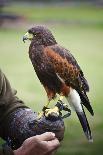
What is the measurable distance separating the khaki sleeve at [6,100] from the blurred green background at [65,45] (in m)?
0.08

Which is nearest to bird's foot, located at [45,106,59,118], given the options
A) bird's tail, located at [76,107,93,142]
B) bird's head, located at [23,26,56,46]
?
bird's tail, located at [76,107,93,142]

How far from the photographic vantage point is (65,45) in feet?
A: 5.82

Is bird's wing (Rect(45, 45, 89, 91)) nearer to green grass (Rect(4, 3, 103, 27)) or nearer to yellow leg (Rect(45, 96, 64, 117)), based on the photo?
yellow leg (Rect(45, 96, 64, 117))

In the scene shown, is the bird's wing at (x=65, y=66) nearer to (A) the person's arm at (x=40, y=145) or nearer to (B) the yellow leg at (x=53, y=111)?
(B) the yellow leg at (x=53, y=111)

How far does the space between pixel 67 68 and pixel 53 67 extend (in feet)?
0.16

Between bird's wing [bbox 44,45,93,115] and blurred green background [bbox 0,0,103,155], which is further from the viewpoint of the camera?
blurred green background [bbox 0,0,103,155]

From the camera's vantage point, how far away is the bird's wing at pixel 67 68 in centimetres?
154

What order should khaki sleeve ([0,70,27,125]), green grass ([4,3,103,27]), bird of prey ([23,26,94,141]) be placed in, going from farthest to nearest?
1. green grass ([4,3,103,27])
2. khaki sleeve ([0,70,27,125])
3. bird of prey ([23,26,94,141])

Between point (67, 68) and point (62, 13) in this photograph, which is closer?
point (67, 68)

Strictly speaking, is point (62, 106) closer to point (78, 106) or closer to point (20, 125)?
point (78, 106)

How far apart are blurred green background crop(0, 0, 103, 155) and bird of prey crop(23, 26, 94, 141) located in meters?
0.18

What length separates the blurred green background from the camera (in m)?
1.79

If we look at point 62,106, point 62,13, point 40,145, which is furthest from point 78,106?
point 62,13

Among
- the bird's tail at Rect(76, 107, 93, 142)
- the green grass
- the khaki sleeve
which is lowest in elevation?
the bird's tail at Rect(76, 107, 93, 142)
